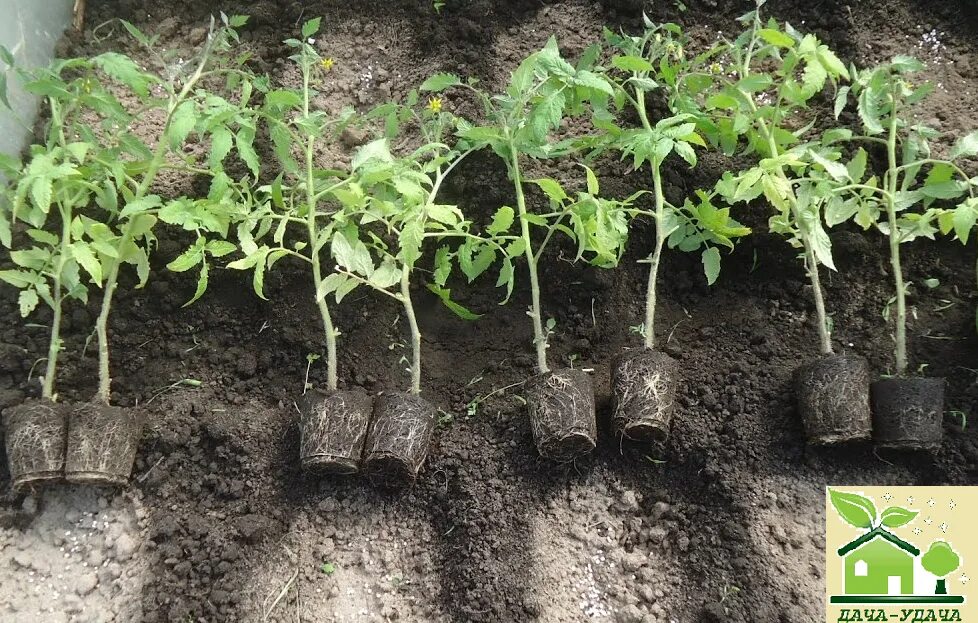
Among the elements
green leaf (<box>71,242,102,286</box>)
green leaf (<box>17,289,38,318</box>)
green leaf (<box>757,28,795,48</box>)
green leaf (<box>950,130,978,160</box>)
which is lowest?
green leaf (<box>17,289,38,318</box>)

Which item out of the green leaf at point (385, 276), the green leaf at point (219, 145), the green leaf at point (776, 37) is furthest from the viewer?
the green leaf at point (385, 276)

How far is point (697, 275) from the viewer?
2.29 m

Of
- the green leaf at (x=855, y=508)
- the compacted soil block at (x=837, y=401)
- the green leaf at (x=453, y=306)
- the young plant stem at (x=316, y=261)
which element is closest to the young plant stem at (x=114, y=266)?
Answer: the young plant stem at (x=316, y=261)

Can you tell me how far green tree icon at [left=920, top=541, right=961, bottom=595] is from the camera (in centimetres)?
178

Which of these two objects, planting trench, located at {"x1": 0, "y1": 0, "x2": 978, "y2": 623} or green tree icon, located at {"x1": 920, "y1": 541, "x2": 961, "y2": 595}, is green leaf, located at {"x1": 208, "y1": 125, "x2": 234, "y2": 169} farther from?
green tree icon, located at {"x1": 920, "y1": 541, "x2": 961, "y2": 595}

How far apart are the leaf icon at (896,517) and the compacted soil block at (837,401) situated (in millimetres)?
203

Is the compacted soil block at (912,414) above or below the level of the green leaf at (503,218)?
below

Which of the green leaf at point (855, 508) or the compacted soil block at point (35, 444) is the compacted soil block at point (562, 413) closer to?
the green leaf at point (855, 508)

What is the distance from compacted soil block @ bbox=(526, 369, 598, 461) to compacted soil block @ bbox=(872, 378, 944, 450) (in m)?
0.80

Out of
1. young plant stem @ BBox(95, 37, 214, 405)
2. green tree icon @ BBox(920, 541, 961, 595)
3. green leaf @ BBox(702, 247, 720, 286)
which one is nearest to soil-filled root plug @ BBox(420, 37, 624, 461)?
green leaf @ BBox(702, 247, 720, 286)

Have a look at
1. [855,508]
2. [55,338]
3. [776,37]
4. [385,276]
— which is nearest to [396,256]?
[385,276]

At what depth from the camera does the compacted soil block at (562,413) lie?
6.30ft

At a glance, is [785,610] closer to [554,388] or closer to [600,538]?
[600,538]

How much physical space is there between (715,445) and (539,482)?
52 cm
